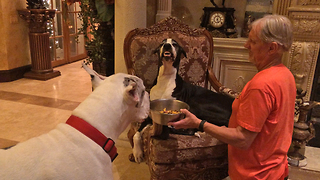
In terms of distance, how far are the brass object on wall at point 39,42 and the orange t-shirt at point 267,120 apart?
458 centimetres

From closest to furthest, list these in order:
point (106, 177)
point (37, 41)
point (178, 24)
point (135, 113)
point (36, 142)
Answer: point (36, 142), point (106, 177), point (135, 113), point (178, 24), point (37, 41)

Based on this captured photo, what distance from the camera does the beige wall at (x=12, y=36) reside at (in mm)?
4637

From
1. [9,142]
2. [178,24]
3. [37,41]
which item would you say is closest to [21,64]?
[37,41]

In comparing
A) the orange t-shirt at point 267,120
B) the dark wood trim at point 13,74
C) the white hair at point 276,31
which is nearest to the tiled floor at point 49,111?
the dark wood trim at point 13,74

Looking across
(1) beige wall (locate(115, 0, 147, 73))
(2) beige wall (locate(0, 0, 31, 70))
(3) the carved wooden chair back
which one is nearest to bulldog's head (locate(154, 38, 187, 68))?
(3) the carved wooden chair back

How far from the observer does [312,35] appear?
8.85 feet

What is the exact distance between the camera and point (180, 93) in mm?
2066

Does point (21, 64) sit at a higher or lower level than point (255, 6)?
lower

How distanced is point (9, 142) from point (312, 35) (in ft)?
11.1

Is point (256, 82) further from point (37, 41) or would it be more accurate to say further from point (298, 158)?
point (37, 41)

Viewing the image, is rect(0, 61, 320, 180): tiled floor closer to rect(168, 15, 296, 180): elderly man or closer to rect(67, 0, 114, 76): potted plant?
rect(67, 0, 114, 76): potted plant

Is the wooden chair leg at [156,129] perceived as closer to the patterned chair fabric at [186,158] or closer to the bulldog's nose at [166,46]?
the patterned chair fabric at [186,158]

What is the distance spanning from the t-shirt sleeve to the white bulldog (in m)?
0.53

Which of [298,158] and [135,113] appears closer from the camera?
[135,113]
